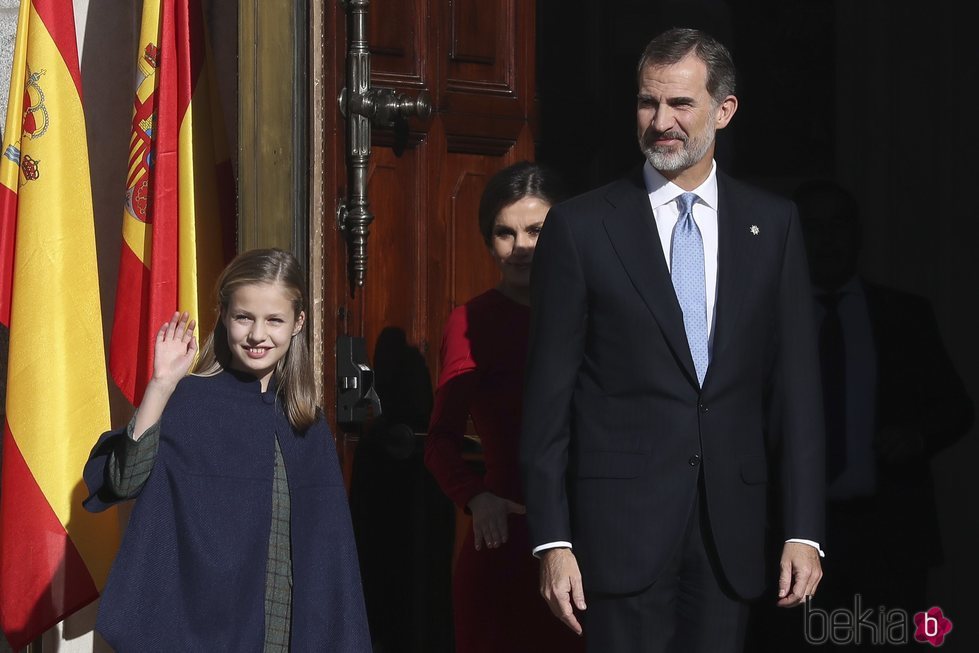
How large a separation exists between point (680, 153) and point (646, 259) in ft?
0.68

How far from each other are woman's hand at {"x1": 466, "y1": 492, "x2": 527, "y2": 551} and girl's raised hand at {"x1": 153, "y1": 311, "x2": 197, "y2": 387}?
25.7 inches

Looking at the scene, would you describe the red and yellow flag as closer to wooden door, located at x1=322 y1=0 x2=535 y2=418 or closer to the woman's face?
wooden door, located at x1=322 y1=0 x2=535 y2=418

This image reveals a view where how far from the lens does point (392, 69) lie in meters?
3.84

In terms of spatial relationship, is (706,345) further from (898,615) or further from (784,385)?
(898,615)

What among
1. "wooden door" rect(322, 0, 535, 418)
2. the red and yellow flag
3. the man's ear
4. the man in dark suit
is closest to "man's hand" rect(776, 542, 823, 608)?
the man in dark suit

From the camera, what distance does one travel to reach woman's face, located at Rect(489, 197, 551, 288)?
3273 mm

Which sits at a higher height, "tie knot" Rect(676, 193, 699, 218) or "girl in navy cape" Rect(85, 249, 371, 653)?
"tie knot" Rect(676, 193, 699, 218)

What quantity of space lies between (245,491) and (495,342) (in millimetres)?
626

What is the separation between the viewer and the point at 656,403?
8.93ft

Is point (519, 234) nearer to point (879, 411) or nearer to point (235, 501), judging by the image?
point (235, 501)

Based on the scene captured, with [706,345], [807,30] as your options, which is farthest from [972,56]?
[706,345]

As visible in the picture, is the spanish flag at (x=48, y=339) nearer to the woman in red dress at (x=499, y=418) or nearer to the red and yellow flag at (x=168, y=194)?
the red and yellow flag at (x=168, y=194)

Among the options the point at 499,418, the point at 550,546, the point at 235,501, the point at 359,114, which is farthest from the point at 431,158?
the point at 550,546

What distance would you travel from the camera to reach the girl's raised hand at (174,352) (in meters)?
3.05
